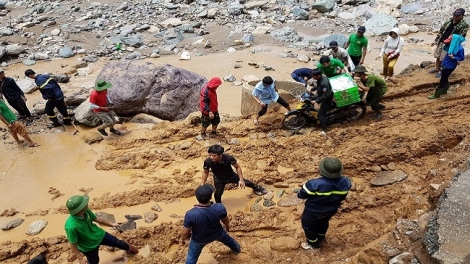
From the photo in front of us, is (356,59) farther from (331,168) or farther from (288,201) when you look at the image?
(331,168)

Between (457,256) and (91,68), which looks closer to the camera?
(457,256)

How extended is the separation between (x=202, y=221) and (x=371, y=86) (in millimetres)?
4379

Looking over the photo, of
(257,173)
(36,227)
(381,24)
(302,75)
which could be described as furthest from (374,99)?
(381,24)

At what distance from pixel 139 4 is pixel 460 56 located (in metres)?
15.3

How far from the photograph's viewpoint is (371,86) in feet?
22.0

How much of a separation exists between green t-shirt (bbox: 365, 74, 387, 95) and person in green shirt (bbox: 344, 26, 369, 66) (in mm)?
1660

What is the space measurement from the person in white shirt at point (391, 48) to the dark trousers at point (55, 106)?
23.4 feet

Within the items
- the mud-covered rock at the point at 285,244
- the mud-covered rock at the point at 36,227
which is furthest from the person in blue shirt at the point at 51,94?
the mud-covered rock at the point at 285,244

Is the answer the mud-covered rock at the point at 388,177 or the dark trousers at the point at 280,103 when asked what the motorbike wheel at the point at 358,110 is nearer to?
the dark trousers at the point at 280,103

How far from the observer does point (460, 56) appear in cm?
682

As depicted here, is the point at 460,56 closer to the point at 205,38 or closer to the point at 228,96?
the point at 228,96

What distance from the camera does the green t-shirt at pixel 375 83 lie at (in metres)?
6.68

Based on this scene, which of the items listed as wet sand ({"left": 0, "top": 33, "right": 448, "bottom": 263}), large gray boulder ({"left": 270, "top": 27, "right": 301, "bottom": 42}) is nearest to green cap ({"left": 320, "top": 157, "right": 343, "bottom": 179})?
wet sand ({"left": 0, "top": 33, "right": 448, "bottom": 263})

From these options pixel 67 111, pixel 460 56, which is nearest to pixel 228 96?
pixel 67 111
